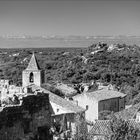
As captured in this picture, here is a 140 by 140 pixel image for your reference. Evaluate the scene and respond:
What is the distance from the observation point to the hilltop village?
10984 mm

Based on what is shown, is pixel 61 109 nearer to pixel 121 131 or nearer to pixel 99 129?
pixel 99 129

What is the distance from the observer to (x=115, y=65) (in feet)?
244

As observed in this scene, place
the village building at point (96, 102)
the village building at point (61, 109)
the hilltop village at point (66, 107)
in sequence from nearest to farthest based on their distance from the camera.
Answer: the hilltop village at point (66, 107)
the village building at point (61, 109)
the village building at point (96, 102)

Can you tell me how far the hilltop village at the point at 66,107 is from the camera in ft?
36.0

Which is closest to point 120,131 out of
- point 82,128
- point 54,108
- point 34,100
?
point 82,128

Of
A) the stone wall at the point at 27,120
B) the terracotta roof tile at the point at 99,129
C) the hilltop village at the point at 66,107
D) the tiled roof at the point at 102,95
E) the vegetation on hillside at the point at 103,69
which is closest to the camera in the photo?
the stone wall at the point at 27,120

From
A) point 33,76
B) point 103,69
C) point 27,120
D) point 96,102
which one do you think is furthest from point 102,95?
point 103,69

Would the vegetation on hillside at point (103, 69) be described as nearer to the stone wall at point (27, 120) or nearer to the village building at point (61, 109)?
the village building at point (61, 109)

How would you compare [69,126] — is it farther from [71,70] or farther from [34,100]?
[71,70]

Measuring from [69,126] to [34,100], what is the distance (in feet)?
42.8

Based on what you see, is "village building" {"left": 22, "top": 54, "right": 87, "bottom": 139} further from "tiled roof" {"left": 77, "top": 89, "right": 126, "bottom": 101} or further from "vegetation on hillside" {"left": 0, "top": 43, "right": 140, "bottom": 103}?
"vegetation on hillside" {"left": 0, "top": 43, "right": 140, "bottom": 103}

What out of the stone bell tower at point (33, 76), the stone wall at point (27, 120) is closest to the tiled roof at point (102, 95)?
the stone bell tower at point (33, 76)

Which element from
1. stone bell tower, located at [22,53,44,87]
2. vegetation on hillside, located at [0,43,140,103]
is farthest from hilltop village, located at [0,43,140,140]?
vegetation on hillside, located at [0,43,140,103]

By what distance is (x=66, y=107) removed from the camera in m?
32.3
